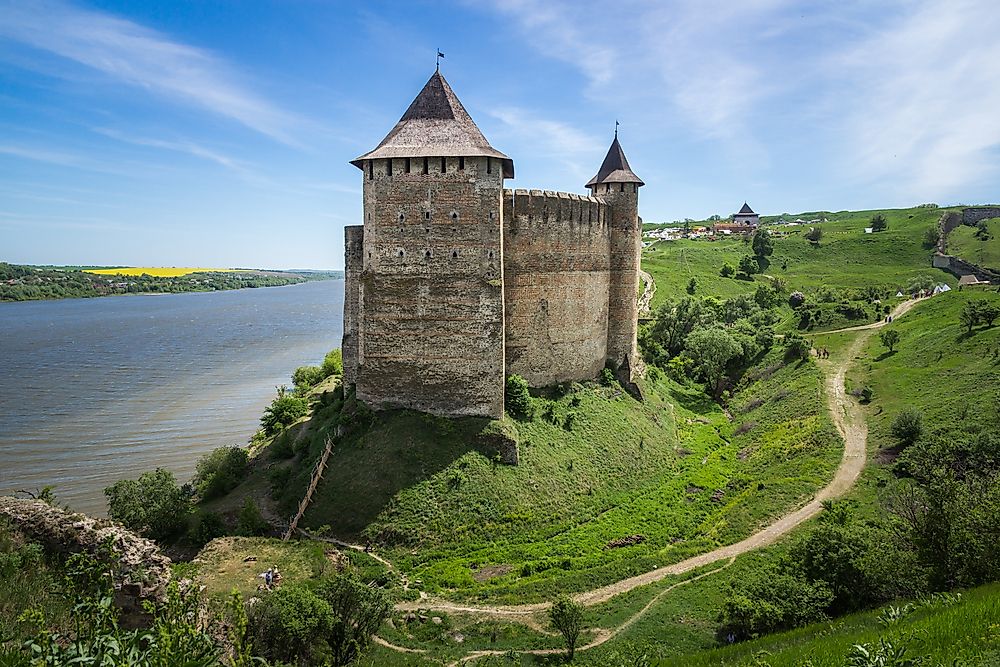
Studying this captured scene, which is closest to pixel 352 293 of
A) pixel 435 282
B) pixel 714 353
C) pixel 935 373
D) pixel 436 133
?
pixel 435 282

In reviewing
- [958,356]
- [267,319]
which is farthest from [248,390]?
[267,319]

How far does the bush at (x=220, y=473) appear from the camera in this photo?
825 inches

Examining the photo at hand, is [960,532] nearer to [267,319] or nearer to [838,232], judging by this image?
[838,232]

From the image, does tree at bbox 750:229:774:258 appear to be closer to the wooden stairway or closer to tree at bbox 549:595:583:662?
the wooden stairway

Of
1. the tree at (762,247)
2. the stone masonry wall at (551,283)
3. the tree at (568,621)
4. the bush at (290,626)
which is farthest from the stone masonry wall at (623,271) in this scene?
the tree at (762,247)

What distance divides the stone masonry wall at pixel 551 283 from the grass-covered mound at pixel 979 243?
162 feet

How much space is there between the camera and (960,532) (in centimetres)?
1073

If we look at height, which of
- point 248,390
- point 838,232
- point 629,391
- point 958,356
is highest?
point 838,232

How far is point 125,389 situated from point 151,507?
2922 cm

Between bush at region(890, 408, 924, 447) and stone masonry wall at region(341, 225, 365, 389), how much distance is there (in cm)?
2106

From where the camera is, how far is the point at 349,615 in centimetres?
1188

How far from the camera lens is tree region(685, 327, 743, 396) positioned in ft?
113

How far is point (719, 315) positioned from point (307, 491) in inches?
1437

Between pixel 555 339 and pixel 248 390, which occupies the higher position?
pixel 555 339
